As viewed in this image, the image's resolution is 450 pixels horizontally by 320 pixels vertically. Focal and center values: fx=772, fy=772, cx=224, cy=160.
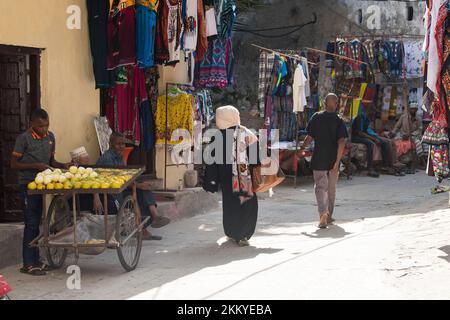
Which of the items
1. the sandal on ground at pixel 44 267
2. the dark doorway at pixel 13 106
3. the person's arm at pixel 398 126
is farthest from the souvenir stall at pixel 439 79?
the person's arm at pixel 398 126

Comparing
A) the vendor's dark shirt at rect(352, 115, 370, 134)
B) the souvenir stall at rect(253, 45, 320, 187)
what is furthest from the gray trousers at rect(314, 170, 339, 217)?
the vendor's dark shirt at rect(352, 115, 370, 134)

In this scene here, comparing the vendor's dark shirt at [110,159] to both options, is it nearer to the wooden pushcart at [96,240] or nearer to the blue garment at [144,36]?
the wooden pushcart at [96,240]

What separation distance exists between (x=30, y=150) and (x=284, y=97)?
939 centimetres

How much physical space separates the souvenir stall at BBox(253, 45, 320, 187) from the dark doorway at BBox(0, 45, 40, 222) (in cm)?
726

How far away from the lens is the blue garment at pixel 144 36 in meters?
10.2

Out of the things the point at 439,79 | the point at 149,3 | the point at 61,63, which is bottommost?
the point at 439,79

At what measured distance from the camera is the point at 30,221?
301 inches

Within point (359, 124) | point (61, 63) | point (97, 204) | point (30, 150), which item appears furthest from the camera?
point (359, 124)

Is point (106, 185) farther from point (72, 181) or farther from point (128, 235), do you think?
point (128, 235)

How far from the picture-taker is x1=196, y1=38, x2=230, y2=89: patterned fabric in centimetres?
1279

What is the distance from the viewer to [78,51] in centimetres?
996

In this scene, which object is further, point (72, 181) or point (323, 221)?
point (323, 221)

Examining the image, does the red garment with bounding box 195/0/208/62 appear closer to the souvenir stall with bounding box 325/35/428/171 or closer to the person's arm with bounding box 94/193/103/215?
the person's arm with bounding box 94/193/103/215

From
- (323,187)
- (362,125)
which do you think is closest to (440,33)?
(323,187)
